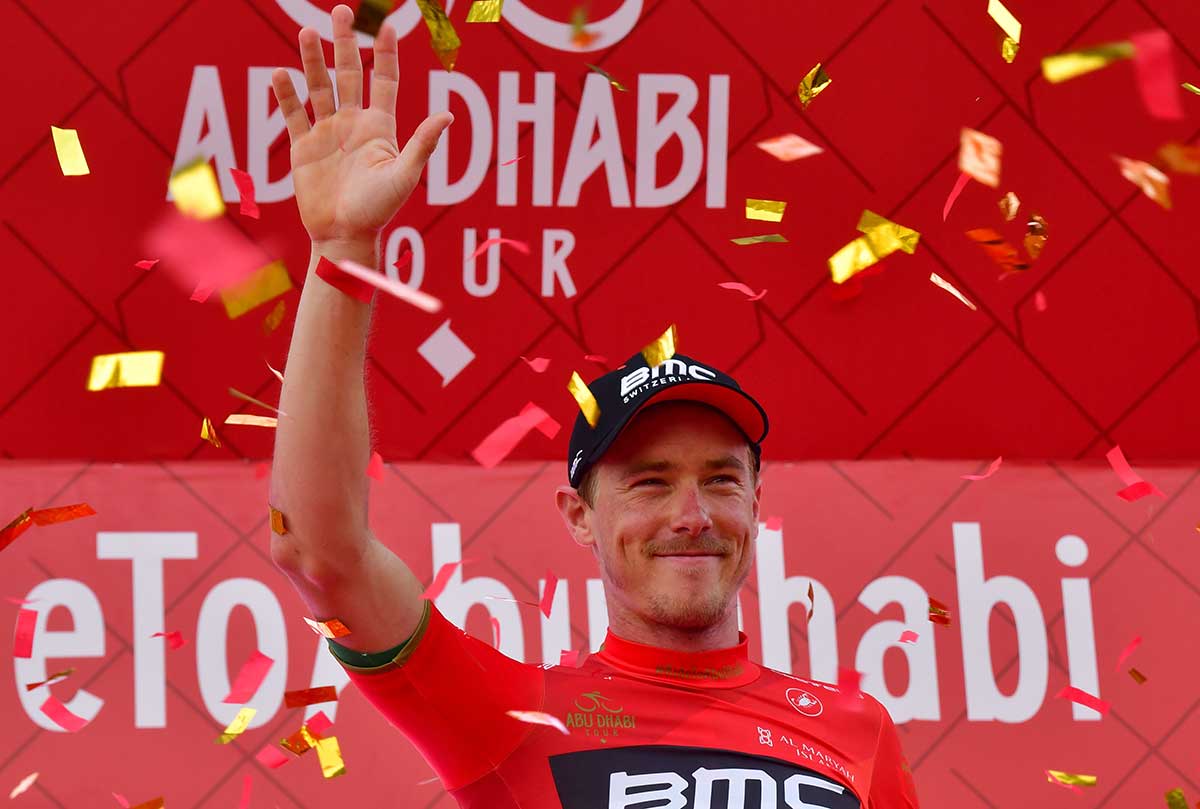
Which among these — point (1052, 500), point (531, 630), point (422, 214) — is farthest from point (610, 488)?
point (1052, 500)

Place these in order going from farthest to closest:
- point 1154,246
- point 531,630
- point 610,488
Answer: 1. point 1154,246
2. point 531,630
3. point 610,488

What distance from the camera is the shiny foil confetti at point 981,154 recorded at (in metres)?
2.55

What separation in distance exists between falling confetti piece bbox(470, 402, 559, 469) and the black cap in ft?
1.95

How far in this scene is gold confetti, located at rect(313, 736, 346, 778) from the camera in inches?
91.9

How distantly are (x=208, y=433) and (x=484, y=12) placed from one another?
85 centimetres

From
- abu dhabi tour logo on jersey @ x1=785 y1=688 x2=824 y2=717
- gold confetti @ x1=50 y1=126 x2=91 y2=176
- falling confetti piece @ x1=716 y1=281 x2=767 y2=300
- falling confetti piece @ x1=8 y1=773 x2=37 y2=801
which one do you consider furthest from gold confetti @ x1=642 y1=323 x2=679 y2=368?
falling confetti piece @ x1=8 y1=773 x2=37 y2=801

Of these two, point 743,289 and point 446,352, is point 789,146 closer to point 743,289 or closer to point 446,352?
point 743,289

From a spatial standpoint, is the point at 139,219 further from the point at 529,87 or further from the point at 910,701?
the point at 910,701

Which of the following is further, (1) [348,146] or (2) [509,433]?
(2) [509,433]

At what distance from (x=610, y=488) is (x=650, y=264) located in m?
0.80

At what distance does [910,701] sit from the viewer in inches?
95.6

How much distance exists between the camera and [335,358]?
53.5 inches

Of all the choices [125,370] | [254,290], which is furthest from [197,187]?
[125,370]

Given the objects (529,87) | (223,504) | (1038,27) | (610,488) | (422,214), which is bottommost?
(610,488)
